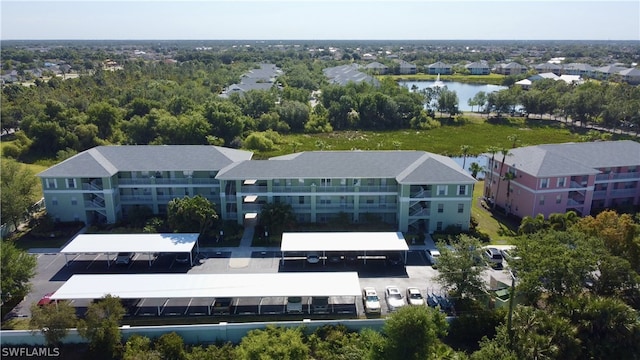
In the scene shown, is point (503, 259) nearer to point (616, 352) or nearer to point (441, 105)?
point (616, 352)

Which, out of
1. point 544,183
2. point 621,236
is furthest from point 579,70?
point 621,236

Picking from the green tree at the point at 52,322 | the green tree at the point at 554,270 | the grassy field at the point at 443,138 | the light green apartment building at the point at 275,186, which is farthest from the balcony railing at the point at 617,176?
the green tree at the point at 52,322

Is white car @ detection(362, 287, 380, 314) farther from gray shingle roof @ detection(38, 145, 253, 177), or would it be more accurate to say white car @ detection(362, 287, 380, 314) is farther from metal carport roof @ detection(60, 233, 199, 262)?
gray shingle roof @ detection(38, 145, 253, 177)

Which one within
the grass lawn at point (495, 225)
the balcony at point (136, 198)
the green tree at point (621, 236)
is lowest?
the grass lawn at point (495, 225)

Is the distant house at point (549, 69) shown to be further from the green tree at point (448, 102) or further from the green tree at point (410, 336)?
the green tree at point (410, 336)

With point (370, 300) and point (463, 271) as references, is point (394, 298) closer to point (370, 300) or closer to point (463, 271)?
point (370, 300)

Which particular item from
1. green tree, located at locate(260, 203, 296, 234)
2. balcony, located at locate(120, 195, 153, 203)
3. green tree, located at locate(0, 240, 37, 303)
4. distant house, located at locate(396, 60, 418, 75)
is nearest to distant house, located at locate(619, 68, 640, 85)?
distant house, located at locate(396, 60, 418, 75)
